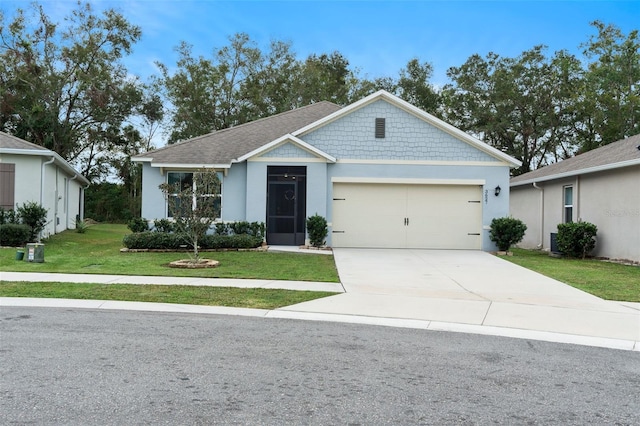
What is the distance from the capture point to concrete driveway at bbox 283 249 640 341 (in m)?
7.35

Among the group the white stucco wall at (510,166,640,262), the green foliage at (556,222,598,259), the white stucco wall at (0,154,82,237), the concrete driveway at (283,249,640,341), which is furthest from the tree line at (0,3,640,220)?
the concrete driveway at (283,249,640,341)

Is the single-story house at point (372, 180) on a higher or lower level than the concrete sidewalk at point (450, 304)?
higher

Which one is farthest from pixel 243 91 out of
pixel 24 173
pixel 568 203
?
pixel 568 203

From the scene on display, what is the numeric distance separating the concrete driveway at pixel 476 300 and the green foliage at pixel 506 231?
12.6 feet

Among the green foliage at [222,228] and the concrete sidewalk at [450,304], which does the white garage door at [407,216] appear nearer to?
the green foliage at [222,228]

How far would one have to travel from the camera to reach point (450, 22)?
16.8 metres

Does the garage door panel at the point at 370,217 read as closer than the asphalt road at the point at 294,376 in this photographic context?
No

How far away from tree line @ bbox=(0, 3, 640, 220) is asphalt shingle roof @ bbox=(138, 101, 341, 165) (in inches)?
705

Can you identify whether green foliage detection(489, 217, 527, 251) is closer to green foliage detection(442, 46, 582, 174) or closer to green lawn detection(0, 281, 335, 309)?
green lawn detection(0, 281, 335, 309)

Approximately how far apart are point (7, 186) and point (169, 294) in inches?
491

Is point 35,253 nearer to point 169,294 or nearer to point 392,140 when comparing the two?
point 169,294

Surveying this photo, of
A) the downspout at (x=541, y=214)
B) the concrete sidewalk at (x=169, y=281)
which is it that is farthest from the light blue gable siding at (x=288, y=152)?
the downspout at (x=541, y=214)

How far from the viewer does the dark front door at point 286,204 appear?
18.0 m

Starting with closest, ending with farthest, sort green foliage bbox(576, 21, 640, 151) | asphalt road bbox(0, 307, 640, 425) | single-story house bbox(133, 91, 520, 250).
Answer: asphalt road bbox(0, 307, 640, 425) < single-story house bbox(133, 91, 520, 250) < green foliage bbox(576, 21, 640, 151)
